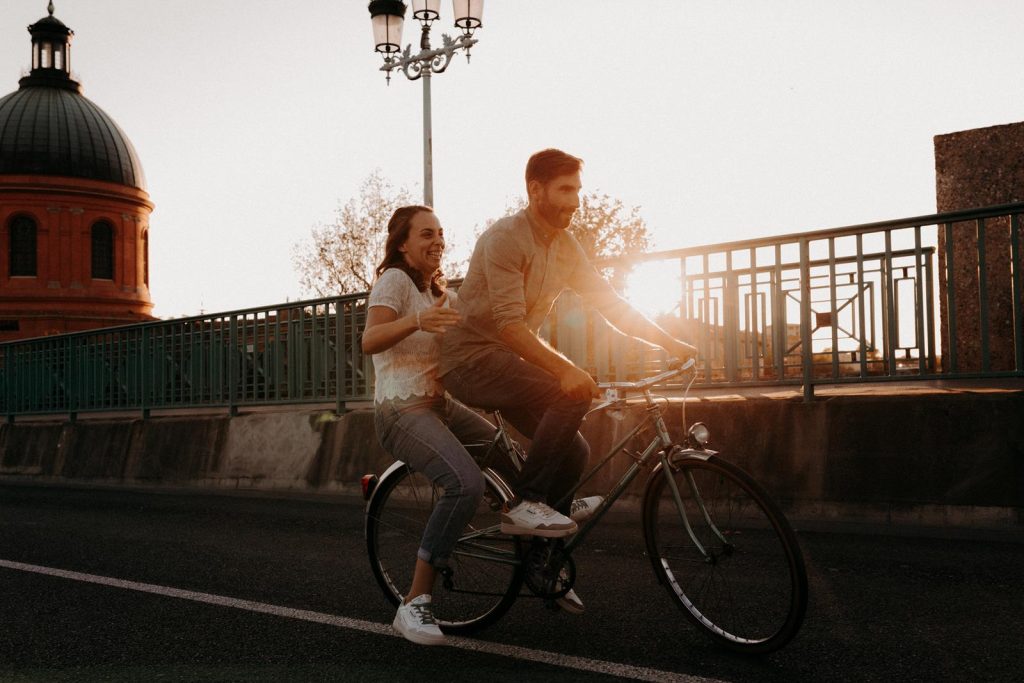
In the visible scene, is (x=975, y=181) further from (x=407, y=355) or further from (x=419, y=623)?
(x=419, y=623)

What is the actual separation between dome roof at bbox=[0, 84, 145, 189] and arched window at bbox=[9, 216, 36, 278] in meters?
3.07

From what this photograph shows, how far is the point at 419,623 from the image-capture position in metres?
4.06

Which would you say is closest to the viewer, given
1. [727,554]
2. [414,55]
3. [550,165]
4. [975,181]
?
[727,554]

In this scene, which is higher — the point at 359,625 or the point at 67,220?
the point at 67,220

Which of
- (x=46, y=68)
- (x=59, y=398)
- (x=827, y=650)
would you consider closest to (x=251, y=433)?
(x=59, y=398)

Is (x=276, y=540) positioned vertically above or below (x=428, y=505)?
below

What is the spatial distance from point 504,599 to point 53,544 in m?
4.55

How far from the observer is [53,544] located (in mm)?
7324

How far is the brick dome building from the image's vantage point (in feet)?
191

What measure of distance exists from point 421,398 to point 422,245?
0.67 m

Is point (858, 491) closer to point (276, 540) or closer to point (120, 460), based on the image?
point (276, 540)

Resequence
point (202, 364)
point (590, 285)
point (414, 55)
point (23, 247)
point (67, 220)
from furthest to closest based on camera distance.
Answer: point (67, 220) → point (23, 247) → point (414, 55) → point (202, 364) → point (590, 285)

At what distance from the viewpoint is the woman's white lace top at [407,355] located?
4242 millimetres

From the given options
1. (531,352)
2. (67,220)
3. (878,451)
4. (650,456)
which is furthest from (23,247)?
(650,456)
